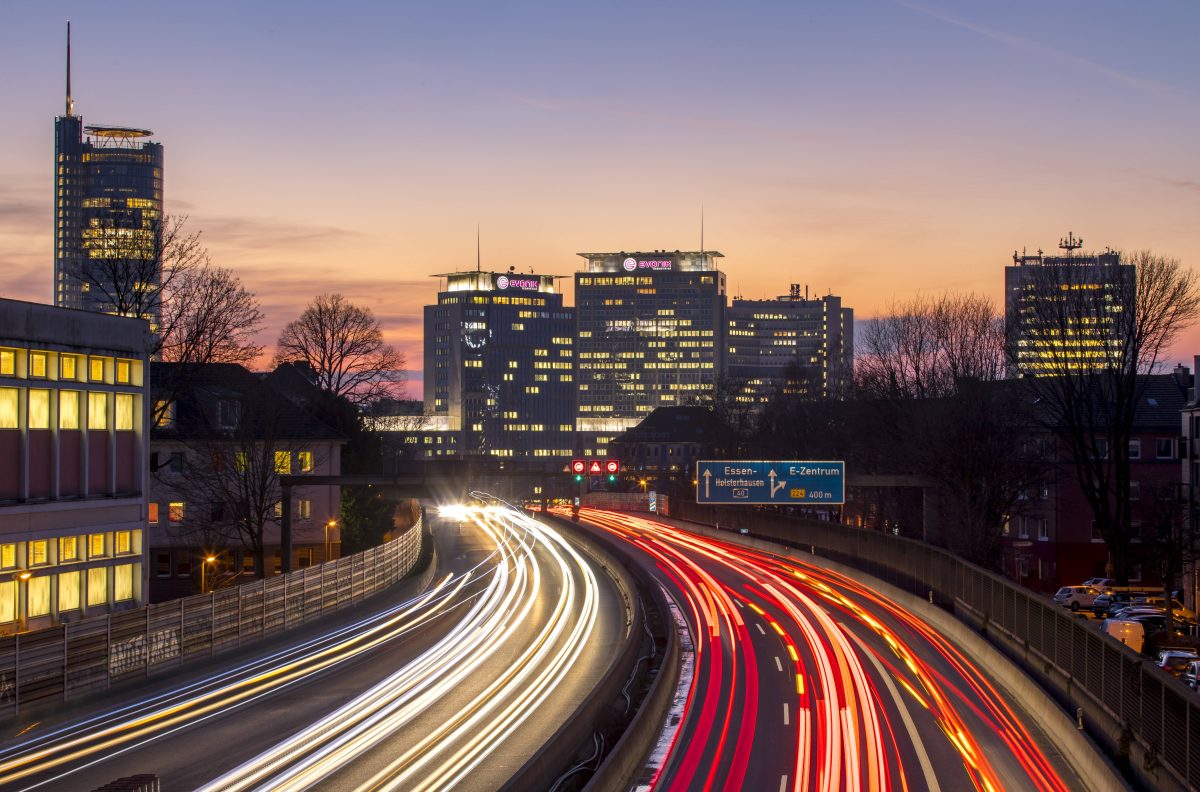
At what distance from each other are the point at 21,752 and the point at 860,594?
40.8 m

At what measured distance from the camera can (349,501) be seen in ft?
256

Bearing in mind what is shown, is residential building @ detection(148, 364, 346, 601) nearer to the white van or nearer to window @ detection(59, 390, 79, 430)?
window @ detection(59, 390, 79, 430)

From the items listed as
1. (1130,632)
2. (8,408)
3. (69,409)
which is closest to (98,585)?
(69,409)

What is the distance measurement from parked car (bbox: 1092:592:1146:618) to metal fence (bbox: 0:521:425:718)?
35.0 meters

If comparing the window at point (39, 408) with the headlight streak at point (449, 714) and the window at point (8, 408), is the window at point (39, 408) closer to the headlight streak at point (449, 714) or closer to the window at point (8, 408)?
the window at point (8, 408)

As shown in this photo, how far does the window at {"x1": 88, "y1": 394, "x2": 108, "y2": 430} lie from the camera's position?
40375 millimetres

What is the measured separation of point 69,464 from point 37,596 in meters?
4.18

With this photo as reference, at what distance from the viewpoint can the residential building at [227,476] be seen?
203 feet

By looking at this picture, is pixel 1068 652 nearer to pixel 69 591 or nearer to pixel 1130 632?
pixel 1130 632

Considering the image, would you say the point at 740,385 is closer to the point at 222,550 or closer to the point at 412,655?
the point at 222,550

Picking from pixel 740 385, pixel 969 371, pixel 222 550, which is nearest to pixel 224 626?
pixel 222 550

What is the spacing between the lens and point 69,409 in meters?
39.3

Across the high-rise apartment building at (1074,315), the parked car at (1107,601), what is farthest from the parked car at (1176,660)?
the high-rise apartment building at (1074,315)

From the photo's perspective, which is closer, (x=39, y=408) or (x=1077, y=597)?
(x=39, y=408)
